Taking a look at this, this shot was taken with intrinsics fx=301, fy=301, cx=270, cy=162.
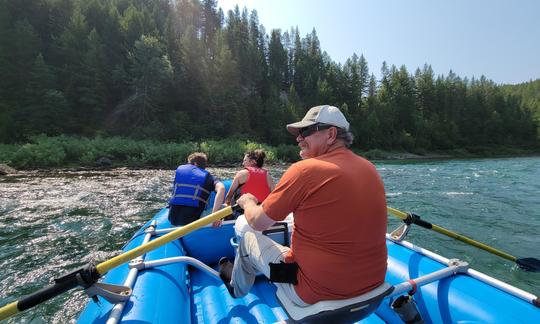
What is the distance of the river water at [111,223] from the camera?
4840 mm

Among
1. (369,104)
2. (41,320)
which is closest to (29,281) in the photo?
(41,320)

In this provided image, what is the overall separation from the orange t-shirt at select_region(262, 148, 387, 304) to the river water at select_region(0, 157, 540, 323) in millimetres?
3620

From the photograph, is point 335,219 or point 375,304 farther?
point 375,304

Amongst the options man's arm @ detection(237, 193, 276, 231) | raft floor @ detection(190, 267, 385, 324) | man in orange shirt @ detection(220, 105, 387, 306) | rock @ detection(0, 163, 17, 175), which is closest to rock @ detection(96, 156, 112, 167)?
rock @ detection(0, 163, 17, 175)

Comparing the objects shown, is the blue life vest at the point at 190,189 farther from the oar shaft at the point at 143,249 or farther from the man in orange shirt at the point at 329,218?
the man in orange shirt at the point at 329,218

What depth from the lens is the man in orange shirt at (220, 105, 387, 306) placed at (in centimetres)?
165

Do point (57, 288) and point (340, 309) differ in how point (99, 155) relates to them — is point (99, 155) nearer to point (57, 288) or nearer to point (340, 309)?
point (57, 288)

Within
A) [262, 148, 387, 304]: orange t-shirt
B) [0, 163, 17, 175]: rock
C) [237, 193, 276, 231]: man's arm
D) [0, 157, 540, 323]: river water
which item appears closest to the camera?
[262, 148, 387, 304]: orange t-shirt

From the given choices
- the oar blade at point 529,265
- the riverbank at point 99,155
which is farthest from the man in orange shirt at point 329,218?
the riverbank at point 99,155

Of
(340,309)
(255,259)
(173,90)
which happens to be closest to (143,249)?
(255,259)

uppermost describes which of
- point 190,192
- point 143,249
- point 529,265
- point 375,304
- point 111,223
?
point 190,192

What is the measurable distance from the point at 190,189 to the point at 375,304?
9.94ft

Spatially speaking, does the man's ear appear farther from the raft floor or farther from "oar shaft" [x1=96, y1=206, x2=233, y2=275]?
the raft floor

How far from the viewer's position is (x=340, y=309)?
1688mm
